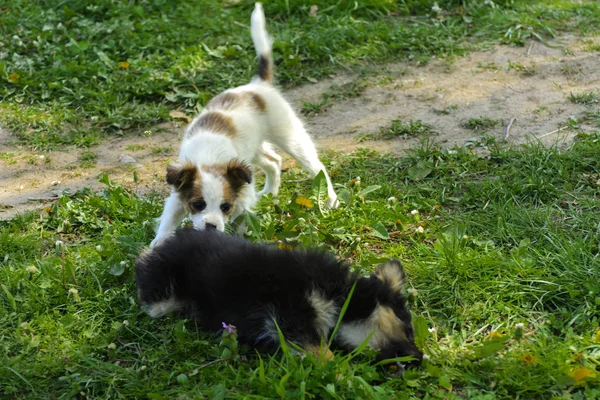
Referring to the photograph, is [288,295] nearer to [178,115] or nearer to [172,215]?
[172,215]

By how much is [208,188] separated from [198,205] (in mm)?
133

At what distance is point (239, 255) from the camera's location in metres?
3.61

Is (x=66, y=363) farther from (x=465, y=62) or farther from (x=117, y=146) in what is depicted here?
(x=465, y=62)

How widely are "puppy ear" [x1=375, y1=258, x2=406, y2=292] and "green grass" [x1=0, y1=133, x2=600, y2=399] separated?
0.63ft

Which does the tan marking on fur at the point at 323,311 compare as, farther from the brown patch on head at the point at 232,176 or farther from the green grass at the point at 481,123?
the green grass at the point at 481,123

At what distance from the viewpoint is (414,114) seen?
653 centimetres

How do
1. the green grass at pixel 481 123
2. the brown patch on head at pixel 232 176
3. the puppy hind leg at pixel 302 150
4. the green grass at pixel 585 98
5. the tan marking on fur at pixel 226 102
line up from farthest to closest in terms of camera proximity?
the green grass at pixel 585 98 < the green grass at pixel 481 123 < the puppy hind leg at pixel 302 150 < the tan marking on fur at pixel 226 102 < the brown patch on head at pixel 232 176

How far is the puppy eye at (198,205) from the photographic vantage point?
4616mm

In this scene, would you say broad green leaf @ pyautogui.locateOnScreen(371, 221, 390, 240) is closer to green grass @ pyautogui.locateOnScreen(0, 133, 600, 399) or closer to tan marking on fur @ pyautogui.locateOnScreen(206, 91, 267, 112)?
green grass @ pyautogui.locateOnScreen(0, 133, 600, 399)

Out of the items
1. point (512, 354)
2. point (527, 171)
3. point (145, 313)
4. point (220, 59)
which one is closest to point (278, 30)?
point (220, 59)

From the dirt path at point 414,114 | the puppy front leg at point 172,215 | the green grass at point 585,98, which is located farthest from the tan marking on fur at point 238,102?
the green grass at point 585,98

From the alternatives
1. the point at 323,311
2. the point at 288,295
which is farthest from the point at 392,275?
the point at 288,295

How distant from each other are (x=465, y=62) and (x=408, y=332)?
177 inches

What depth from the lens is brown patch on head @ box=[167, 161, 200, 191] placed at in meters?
4.57
